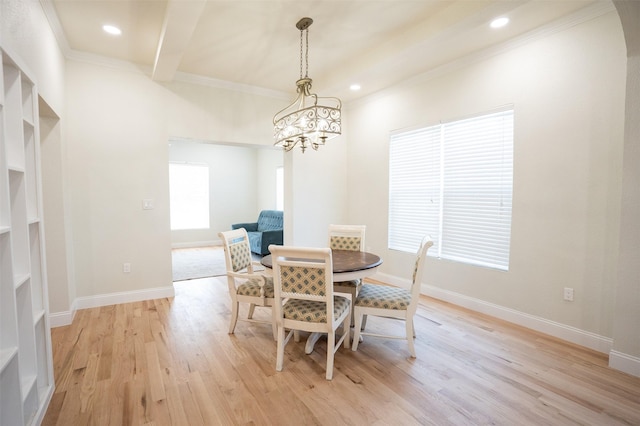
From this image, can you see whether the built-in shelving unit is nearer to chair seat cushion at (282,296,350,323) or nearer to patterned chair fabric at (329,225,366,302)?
chair seat cushion at (282,296,350,323)

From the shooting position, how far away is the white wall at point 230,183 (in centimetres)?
810

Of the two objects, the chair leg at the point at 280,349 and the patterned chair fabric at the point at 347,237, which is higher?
the patterned chair fabric at the point at 347,237

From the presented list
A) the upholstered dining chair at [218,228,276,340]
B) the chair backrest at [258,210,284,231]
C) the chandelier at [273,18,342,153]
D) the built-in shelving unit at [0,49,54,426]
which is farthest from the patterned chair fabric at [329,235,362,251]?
the chair backrest at [258,210,284,231]

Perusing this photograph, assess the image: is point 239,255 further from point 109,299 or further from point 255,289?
point 109,299

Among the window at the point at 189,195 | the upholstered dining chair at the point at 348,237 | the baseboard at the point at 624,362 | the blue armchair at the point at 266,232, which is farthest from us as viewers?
the window at the point at 189,195

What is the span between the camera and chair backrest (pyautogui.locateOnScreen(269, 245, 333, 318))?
83.0 inches

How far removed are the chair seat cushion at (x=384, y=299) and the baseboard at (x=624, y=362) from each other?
5.06 feet

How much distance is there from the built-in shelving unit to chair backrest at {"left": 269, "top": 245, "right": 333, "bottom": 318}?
1353 millimetres

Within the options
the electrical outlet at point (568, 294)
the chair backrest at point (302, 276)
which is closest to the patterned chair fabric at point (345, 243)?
the chair backrest at point (302, 276)

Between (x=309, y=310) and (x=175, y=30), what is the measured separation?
262 centimetres

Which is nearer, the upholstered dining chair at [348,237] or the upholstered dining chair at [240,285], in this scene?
the upholstered dining chair at [240,285]

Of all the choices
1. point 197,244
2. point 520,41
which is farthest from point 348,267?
point 197,244

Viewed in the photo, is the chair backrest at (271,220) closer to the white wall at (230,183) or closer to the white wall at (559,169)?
the white wall at (230,183)

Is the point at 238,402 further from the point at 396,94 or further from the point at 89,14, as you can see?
the point at 396,94
